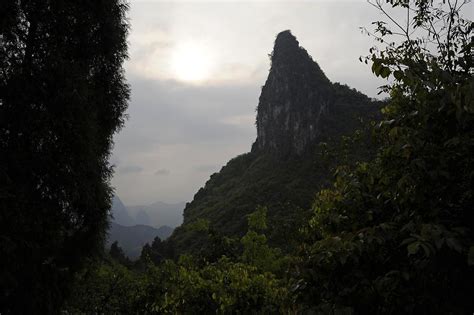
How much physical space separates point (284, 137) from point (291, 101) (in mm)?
11306

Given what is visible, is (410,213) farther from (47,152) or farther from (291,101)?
(291,101)

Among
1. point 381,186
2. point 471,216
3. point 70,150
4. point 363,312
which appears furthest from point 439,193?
point 70,150

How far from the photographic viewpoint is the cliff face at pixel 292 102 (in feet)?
338

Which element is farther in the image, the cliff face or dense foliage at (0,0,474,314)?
the cliff face

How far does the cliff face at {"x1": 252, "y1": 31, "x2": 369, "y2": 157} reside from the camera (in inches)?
4058

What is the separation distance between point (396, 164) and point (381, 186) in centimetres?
34

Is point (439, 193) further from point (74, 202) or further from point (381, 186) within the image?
point (74, 202)

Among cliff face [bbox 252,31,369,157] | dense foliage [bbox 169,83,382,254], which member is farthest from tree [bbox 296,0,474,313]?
cliff face [bbox 252,31,369,157]

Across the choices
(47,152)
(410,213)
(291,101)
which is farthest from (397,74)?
(291,101)

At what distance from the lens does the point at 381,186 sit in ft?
10.0

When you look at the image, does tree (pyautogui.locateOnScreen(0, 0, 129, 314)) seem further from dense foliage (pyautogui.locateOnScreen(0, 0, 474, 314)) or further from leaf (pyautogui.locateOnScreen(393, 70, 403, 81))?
leaf (pyautogui.locateOnScreen(393, 70, 403, 81))

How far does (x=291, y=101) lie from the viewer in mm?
111000

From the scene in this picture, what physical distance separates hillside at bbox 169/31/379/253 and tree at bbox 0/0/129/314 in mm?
64966

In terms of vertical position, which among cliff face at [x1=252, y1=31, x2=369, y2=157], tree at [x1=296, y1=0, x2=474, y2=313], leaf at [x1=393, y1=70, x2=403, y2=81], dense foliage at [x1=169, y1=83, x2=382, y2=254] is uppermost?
cliff face at [x1=252, y1=31, x2=369, y2=157]
